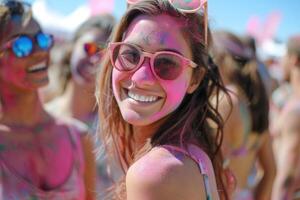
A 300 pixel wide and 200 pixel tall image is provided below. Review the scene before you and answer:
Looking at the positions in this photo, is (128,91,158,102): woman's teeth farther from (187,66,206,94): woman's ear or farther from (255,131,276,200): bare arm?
(255,131,276,200): bare arm

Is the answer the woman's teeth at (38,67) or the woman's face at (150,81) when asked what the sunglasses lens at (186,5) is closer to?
the woman's face at (150,81)

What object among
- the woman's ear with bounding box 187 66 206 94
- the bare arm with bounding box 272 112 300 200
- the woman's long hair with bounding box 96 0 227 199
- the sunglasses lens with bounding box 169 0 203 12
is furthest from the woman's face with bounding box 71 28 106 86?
the sunglasses lens with bounding box 169 0 203 12

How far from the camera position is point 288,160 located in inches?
145

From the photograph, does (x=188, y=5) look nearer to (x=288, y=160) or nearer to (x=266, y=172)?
(x=266, y=172)

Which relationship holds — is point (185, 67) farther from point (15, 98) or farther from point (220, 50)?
point (220, 50)

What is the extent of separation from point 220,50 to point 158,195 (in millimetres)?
2220

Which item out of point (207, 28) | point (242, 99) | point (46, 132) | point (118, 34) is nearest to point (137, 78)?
point (118, 34)

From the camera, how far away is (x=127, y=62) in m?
1.50

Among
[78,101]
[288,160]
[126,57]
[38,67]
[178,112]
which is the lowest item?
[288,160]

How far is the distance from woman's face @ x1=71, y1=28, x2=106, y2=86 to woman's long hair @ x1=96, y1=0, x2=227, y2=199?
192cm

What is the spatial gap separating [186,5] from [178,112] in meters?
0.35

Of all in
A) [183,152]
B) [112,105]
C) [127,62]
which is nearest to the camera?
[183,152]

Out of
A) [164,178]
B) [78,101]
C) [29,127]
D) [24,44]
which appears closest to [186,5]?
[164,178]

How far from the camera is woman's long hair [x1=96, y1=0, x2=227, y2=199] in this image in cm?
152
